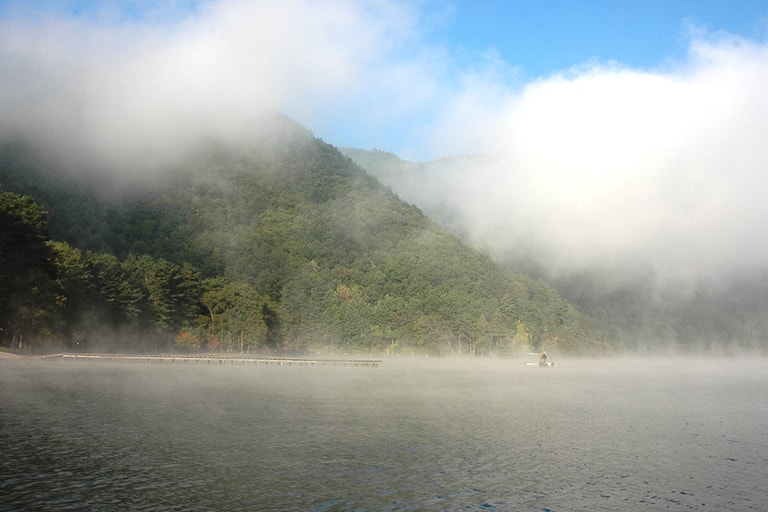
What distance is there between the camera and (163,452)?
29625 mm

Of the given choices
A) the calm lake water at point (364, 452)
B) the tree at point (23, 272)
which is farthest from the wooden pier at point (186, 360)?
the calm lake water at point (364, 452)

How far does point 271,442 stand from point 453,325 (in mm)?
151143

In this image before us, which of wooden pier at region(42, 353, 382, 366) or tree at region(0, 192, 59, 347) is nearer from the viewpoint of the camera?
tree at region(0, 192, 59, 347)

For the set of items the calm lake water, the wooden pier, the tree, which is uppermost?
the tree

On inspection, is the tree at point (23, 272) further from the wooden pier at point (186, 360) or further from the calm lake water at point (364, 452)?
the calm lake water at point (364, 452)

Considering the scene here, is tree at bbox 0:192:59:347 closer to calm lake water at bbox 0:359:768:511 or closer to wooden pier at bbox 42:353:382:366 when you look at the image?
wooden pier at bbox 42:353:382:366

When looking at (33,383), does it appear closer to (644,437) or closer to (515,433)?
(515,433)

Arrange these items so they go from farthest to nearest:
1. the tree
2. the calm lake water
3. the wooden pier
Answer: the wooden pier
the tree
the calm lake water

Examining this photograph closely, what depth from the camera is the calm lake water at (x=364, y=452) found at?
2325 cm

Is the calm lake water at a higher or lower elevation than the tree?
lower

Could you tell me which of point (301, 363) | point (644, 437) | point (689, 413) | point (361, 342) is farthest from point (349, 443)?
point (361, 342)

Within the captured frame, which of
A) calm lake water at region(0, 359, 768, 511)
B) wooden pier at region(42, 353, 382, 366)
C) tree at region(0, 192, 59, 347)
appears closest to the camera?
calm lake water at region(0, 359, 768, 511)

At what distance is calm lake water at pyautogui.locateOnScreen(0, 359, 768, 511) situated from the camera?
76.3 ft

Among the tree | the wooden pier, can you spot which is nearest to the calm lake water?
the tree
